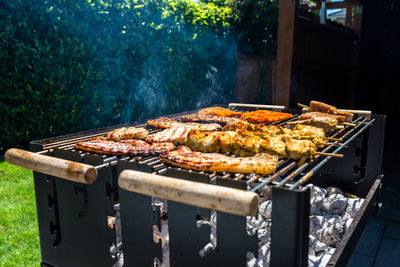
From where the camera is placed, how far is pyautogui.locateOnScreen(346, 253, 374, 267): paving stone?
3.79 metres

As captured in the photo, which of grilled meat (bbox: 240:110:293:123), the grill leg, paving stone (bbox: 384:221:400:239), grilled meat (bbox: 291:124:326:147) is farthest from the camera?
paving stone (bbox: 384:221:400:239)

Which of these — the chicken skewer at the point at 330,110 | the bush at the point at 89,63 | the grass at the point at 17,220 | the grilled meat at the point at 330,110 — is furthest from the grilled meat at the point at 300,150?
the bush at the point at 89,63

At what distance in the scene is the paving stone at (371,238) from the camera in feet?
13.4

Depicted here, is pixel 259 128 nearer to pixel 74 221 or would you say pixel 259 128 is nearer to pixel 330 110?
pixel 330 110

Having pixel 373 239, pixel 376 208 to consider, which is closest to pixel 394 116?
pixel 373 239

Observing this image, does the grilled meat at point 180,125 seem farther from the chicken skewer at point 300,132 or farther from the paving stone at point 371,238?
Result: the paving stone at point 371,238

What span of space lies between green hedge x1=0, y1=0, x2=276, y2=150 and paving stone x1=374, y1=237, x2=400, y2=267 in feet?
16.7

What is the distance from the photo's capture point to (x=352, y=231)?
2.26 metres

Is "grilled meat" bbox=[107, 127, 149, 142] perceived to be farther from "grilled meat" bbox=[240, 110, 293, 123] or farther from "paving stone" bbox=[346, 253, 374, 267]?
"paving stone" bbox=[346, 253, 374, 267]

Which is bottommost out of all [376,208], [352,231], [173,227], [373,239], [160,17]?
[373,239]

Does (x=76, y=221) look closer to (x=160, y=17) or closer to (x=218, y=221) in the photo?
(x=218, y=221)

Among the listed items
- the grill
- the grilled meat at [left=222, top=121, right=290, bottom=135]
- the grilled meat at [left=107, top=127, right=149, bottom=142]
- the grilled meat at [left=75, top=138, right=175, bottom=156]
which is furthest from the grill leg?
the grilled meat at [left=107, top=127, right=149, bottom=142]

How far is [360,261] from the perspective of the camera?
3865 mm

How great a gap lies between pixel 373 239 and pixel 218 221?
3.50 m
